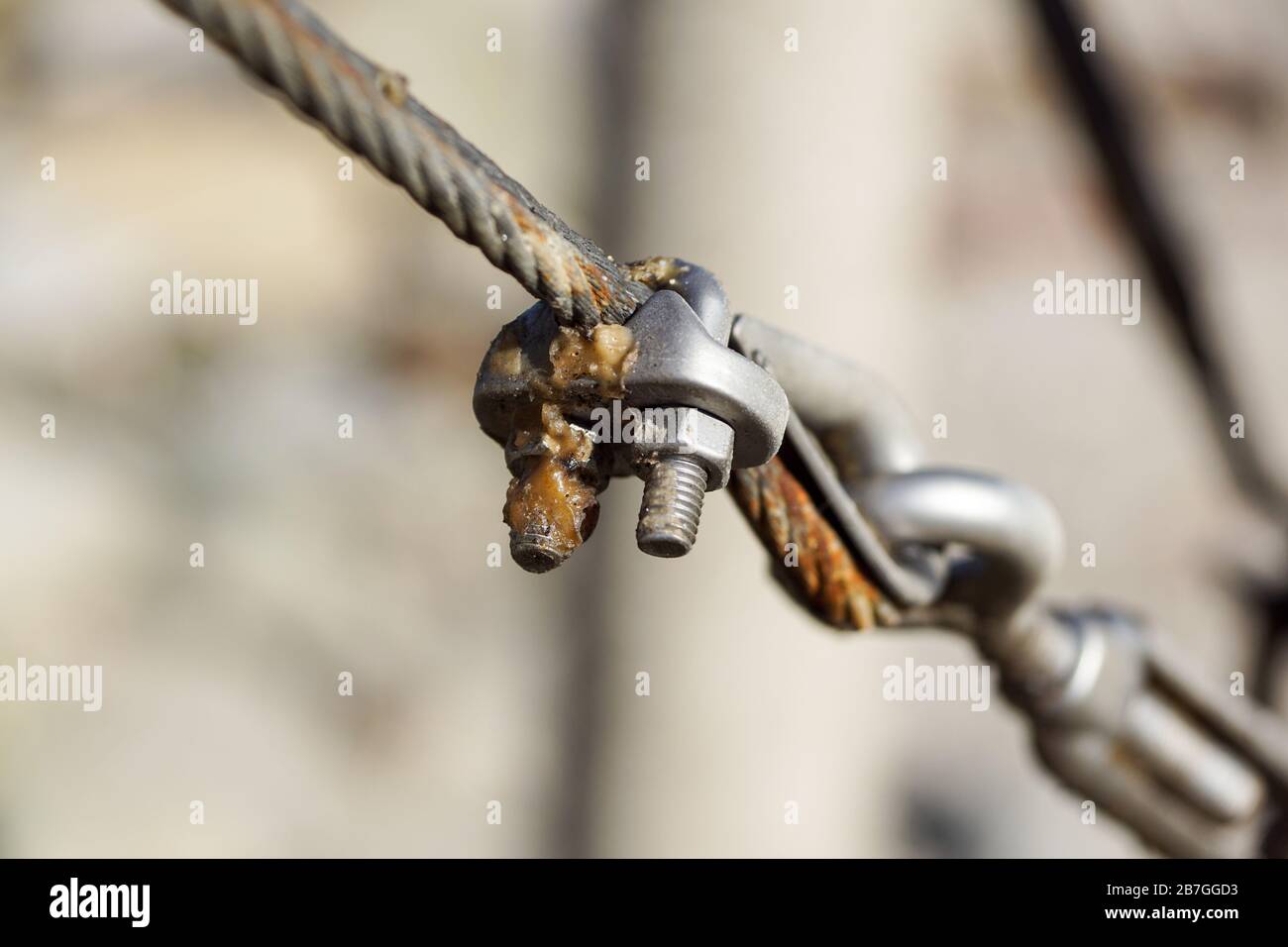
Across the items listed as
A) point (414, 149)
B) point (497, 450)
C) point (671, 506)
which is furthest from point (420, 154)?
point (497, 450)

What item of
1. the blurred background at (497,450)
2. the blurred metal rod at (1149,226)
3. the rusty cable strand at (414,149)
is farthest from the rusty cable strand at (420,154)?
the blurred metal rod at (1149,226)

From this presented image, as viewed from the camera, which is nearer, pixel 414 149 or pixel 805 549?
pixel 414 149

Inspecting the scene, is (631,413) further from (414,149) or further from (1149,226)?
(1149,226)

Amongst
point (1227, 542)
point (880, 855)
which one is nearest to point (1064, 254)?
point (1227, 542)

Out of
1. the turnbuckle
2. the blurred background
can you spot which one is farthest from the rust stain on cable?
the blurred background

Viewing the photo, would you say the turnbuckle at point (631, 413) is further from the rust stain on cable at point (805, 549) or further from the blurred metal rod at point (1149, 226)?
the blurred metal rod at point (1149, 226)

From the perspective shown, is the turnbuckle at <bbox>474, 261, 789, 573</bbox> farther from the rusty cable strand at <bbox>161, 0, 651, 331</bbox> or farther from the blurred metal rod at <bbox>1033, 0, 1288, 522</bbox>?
the blurred metal rod at <bbox>1033, 0, 1288, 522</bbox>

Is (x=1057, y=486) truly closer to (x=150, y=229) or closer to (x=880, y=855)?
(x=880, y=855)
